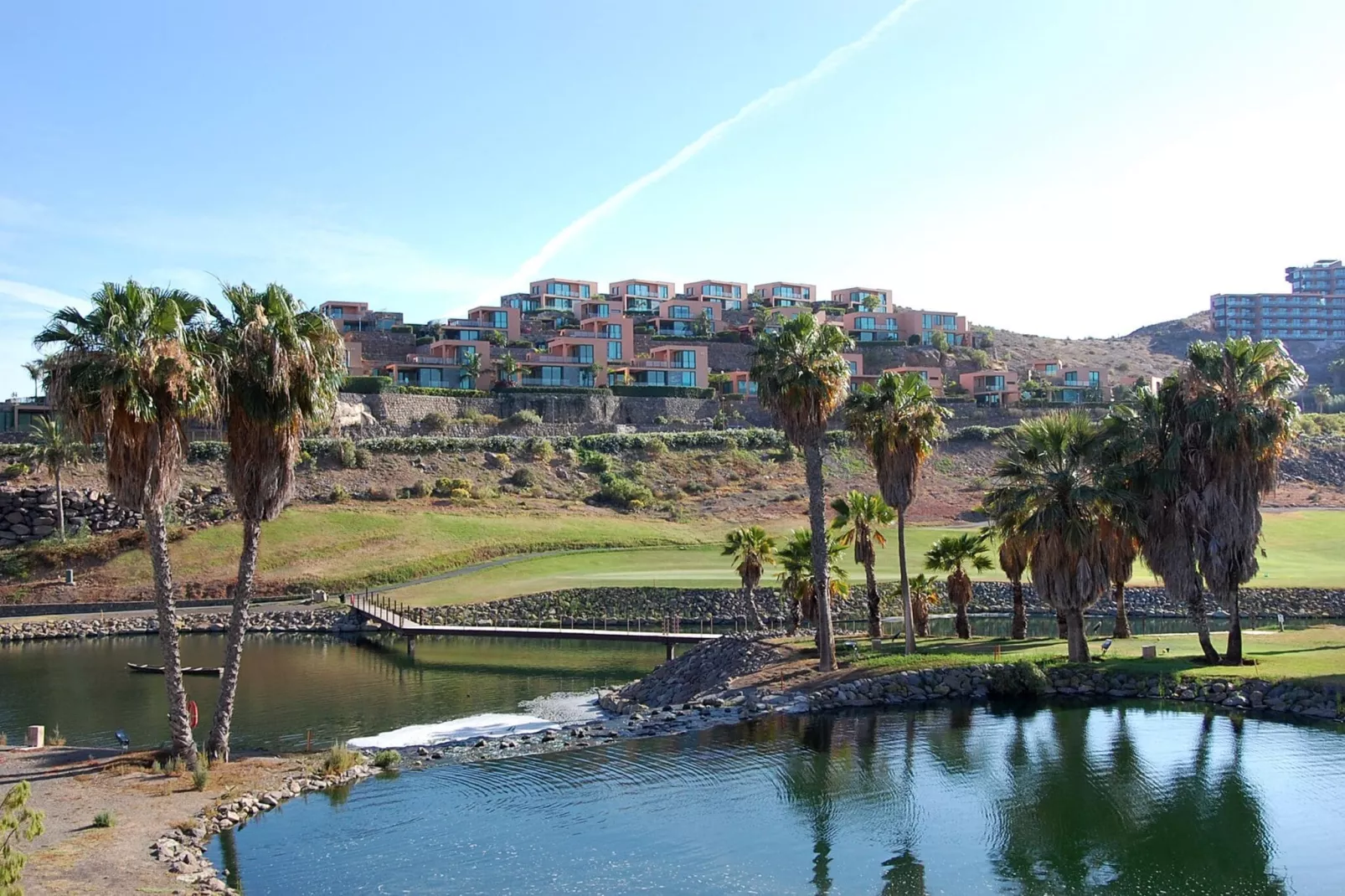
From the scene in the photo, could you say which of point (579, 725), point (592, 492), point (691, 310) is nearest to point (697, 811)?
point (579, 725)

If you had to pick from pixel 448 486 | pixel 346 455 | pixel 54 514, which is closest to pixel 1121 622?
pixel 448 486

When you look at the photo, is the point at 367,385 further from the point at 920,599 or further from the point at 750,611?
the point at 920,599

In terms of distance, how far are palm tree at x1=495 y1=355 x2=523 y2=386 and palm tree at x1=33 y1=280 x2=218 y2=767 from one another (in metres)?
74.0

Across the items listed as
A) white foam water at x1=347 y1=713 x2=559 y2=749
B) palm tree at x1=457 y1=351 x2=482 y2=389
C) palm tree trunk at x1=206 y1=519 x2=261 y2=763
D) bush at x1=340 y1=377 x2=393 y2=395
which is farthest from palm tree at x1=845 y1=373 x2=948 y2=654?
palm tree at x1=457 y1=351 x2=482 y2=389

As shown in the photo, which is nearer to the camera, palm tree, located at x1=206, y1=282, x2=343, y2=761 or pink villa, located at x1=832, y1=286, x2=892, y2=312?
palm tree, located at x1=206, y1=282, x2=343, y2=761

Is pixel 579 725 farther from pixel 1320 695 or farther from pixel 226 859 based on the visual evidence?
pixel 1320 695

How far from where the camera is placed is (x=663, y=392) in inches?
3920

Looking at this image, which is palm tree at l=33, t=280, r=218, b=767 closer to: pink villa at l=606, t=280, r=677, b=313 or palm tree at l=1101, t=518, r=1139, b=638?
palm tree at l=1101, t=518, r=1139, b=638

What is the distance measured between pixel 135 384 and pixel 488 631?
87.3 ft

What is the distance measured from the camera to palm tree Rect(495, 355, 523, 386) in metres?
96.9

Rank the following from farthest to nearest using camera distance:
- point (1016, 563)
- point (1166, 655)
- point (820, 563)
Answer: point (1016, 563)
point (1166, 655)
point (820, 563)

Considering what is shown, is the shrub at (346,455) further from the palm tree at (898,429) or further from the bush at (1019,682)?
the bush at (1019,682)

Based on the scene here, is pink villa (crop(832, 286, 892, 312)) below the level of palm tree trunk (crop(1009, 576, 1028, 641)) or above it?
above

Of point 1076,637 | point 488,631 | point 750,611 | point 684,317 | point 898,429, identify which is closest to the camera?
point 1076,637
